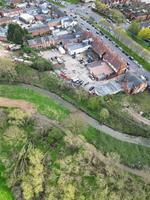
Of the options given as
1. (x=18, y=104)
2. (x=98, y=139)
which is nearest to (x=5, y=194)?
(x=98, y=139)

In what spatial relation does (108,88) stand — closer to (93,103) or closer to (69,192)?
(93,103)

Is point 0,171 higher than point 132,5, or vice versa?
point 132,5

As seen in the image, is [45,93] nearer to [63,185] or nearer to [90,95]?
[90,95]

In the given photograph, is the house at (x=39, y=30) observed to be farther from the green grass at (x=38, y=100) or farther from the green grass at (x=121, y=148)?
the green grass at (x=121, y=148)

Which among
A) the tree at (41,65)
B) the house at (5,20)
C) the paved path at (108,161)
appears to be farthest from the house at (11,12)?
the paved path at (108,161)

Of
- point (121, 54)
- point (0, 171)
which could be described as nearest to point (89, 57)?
point (121, 54)

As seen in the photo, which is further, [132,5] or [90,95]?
[132,5]
